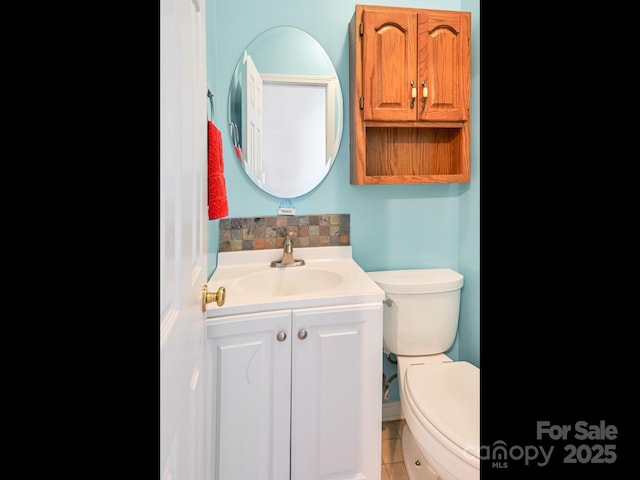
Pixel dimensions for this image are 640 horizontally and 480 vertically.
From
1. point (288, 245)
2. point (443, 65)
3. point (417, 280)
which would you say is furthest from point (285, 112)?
point (417, 280)

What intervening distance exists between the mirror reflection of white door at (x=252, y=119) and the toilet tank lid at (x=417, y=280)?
0.74 m

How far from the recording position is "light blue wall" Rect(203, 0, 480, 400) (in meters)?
1.62

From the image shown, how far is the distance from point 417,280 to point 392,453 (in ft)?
2.68

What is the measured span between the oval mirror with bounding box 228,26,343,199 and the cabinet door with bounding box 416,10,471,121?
0.40 meters

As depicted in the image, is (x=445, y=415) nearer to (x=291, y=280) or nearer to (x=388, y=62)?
(x=291, y=280)

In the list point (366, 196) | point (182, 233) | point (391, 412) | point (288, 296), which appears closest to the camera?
point (182, 233)

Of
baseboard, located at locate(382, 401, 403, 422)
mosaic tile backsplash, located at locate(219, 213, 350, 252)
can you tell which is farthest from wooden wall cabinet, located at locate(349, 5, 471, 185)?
baseboard, located at locate(382, 401, 403, 422)

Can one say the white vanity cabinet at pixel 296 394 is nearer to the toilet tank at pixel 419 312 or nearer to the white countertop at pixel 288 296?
the white countertop at pixel 288 296

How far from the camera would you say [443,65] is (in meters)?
1.62

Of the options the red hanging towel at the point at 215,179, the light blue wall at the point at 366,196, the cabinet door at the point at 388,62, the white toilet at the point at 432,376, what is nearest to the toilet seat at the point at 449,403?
the white toilet at the point at 432,376

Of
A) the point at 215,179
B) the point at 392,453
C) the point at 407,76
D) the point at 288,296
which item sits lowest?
the point at 392,453

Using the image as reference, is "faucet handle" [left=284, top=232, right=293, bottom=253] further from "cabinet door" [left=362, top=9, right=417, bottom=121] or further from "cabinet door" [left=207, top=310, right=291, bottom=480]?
"cabinet door" [left=362, top=9, right=417, bottom=121]
